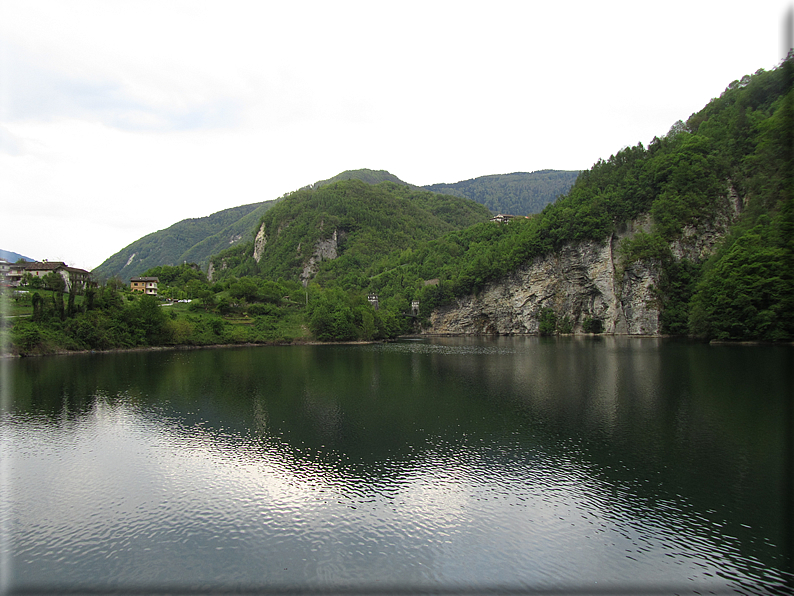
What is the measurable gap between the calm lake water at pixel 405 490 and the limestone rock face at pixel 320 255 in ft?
426

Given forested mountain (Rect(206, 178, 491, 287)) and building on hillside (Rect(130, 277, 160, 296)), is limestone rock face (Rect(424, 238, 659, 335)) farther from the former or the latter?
building on hillside (Rect(130, 277, 160, 296))

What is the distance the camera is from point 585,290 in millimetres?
94312

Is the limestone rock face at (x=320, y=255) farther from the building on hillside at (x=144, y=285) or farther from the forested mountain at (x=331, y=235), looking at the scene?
the building on hillside at (x=144, y=285)

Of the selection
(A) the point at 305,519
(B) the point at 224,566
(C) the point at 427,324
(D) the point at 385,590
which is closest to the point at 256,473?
(A) the point at 305,519

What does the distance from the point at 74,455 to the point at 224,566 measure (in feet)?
43.9

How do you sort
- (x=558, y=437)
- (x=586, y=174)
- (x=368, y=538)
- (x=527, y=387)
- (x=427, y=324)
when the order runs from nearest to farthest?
(x=368, y=538) → (x=558, y=437) → (x=527, y=387) → (x=586, y=174) → (x=427, y=324)

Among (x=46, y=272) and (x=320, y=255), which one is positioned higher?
(x=320, y=255)

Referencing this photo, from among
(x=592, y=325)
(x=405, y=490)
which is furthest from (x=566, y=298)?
(x=405, y=490)

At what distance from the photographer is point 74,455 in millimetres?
20656

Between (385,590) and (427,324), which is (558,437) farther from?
(427,324)

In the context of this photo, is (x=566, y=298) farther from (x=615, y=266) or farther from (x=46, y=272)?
(x=46, y=272)

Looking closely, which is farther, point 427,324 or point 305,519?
point 427,324

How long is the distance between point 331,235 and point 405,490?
6253 inches

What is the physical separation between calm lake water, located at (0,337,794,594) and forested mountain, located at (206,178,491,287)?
397ft
